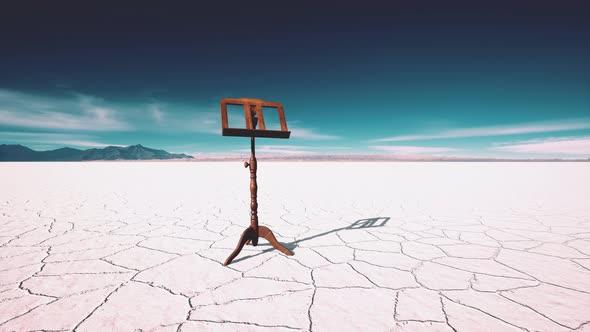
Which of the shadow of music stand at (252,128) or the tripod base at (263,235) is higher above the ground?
the shadow of music stand at (252,128)

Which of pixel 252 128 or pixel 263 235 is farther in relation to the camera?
pixel 263 235

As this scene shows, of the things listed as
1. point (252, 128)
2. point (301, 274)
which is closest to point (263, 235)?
point (301, 274)

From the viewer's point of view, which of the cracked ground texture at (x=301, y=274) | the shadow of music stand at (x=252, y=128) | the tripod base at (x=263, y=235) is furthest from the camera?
the tripod base at (x=263, y=235)

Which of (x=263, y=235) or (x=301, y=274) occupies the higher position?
(x=263, y=235)

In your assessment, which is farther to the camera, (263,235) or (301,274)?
(263,235)

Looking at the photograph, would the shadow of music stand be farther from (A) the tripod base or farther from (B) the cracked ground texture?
(B) the cracked ground texture

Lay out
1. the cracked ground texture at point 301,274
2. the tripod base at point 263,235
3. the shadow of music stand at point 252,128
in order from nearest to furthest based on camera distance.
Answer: the cracked ground texture at point 301,274, the shadow of music stand at point 252,128, the tripod base at point 263,235

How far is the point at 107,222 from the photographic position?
11.9 feet

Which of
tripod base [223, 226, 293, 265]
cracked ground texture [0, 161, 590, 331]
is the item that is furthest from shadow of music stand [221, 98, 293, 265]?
cracked ground texture [0, 161, 590, 331]

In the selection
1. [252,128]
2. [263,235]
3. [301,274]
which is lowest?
[301,274]

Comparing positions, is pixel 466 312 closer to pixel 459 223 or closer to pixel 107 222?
pixel 459 223

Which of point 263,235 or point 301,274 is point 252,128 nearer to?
point 263,235

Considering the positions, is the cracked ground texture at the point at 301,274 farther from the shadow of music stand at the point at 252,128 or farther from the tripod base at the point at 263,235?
the shadow of music stand at the point at 252,128

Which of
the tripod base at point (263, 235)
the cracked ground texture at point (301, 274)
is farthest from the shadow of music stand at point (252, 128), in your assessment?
the cracked ground texture at point (301, 274)
